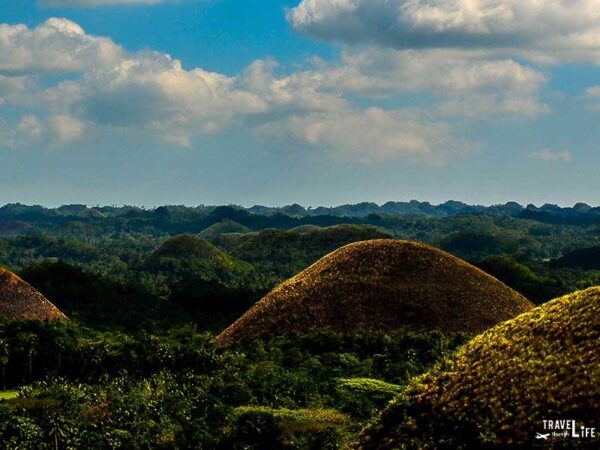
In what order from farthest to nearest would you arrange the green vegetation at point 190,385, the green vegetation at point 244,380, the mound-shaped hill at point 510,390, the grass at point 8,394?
the grass at point 8,394 → the green vegetation at point 190,385 → the green vegetation at point 244,380 → the mound-shaped hill at point 510,390

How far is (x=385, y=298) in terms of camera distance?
70.8 metres

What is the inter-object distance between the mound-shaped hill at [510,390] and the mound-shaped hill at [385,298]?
32.5 meters

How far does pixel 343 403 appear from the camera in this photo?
43.3m

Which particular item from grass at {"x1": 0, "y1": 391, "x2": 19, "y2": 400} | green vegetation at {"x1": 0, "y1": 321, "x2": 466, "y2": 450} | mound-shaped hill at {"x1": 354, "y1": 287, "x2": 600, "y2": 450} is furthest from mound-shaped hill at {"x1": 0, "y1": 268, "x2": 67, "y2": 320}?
mound-shaped hill at {"x1": 354, "y1": 287, "x2": 600, "y2": 450}

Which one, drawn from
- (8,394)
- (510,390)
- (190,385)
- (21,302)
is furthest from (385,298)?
(510,390)

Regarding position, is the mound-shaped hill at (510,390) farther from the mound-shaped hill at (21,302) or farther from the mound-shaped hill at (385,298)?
the mound-shaped hill at (21,302)

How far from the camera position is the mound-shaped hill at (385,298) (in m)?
67.8

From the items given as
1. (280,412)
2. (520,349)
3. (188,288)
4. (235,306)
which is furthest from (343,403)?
(188,288)

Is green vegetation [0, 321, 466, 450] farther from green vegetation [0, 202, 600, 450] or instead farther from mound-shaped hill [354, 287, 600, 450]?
mound-shaped hill [354, 287, 600, 450]

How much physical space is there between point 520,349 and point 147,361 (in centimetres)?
3330

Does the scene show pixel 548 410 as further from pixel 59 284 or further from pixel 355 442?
pixel 59 284

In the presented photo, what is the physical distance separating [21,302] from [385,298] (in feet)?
129

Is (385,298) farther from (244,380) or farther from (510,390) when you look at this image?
(510,390)

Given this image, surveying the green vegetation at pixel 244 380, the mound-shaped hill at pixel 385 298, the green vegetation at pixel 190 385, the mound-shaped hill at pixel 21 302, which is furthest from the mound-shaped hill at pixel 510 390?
the mound-shaped hill at pixel 21 302
